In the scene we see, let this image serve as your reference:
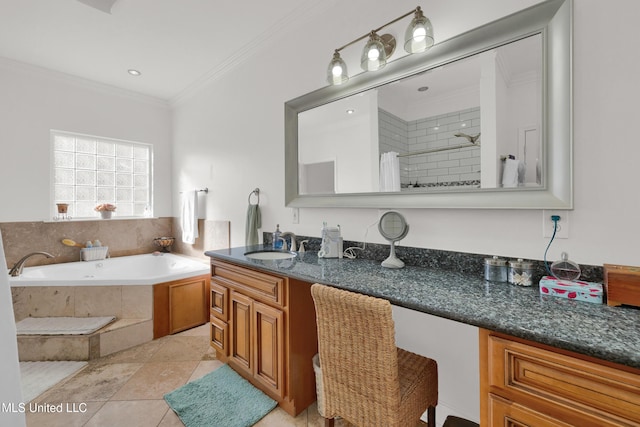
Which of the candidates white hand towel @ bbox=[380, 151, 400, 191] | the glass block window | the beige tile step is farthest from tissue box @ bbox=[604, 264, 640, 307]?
the glass block window

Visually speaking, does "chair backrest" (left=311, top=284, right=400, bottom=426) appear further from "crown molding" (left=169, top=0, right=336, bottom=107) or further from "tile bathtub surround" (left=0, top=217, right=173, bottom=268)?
"tile bathtub surround" (left=0, top=217, right=173, bottom=268)

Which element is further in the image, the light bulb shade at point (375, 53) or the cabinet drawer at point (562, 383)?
the light bulb shade at point (375, 53)

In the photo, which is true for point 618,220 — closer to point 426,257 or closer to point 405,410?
point 426,257

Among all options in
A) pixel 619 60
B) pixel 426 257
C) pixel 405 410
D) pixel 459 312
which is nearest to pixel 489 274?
pixel 426 257

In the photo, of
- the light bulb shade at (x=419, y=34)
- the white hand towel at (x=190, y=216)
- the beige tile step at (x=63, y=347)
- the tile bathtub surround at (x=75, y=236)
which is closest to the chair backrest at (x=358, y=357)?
the light bulb shade at (x=419, y=34)

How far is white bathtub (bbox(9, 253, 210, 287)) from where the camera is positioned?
2535 millimetres

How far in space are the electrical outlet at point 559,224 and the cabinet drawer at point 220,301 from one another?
Result: 6.29 feet

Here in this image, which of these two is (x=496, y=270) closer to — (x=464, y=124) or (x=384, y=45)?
(x=464, y=124)

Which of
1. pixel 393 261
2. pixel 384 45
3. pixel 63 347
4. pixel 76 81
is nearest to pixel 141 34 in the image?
pixel 76 81

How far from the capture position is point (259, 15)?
7.38 ft

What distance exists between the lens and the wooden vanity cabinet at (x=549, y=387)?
2.28 ft

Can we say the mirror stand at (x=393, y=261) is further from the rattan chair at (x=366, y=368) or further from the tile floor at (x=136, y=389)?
the tile floor at (x=136, y=389)

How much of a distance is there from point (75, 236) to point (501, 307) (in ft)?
13.8

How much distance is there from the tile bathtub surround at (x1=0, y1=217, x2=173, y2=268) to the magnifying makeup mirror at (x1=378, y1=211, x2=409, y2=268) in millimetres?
3515
